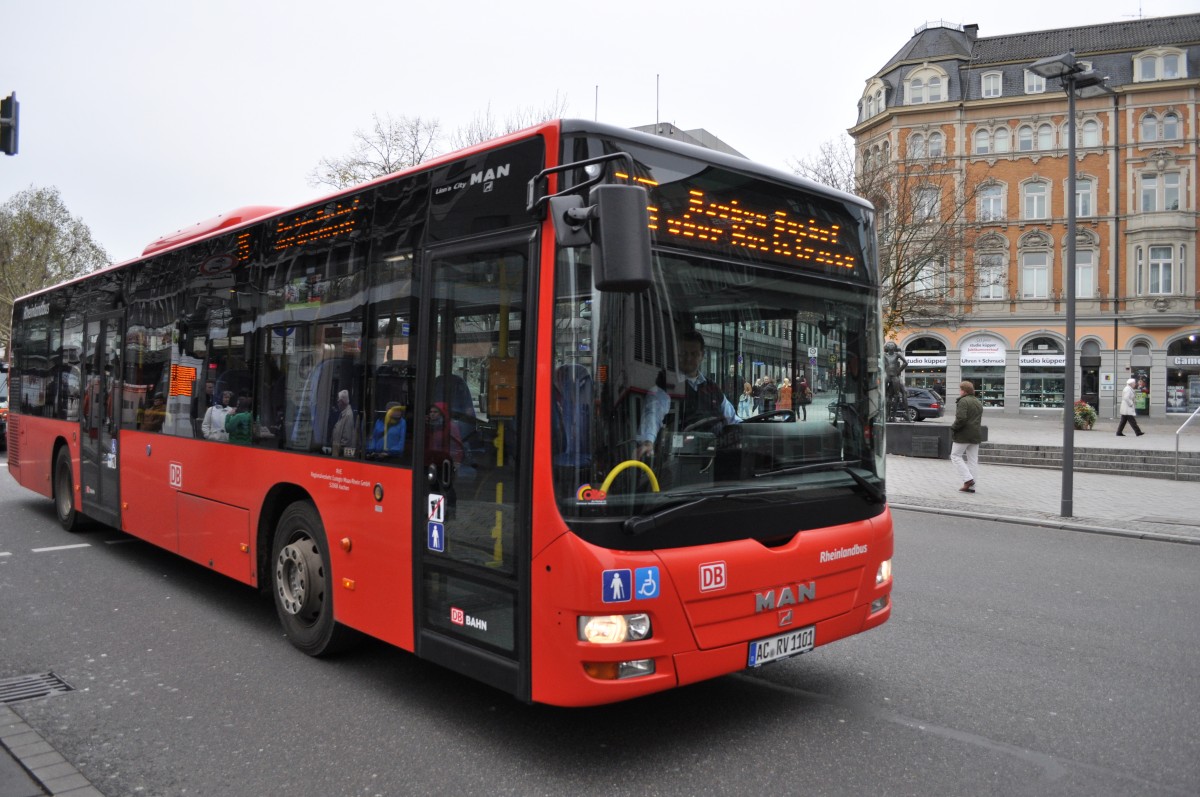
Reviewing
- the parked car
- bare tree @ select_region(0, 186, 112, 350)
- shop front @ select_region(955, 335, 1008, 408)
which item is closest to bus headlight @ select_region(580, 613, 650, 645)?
the parked car

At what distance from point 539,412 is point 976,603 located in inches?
199

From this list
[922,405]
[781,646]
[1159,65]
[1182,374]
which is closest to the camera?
[781,646]

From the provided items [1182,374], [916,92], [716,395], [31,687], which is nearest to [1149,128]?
[916,92]

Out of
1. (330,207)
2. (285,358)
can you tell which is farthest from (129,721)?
(330,207)

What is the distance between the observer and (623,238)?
3693 millimetres

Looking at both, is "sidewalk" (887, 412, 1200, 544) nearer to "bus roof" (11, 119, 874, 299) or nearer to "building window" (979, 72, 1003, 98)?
"bus roof" (11, 119, 874, 299)

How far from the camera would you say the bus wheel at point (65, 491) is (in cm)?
1017

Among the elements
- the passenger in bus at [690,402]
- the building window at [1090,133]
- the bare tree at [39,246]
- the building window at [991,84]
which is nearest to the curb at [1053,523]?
the passenger in bus at [690,402]

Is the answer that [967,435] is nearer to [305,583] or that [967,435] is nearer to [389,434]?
[305,583]

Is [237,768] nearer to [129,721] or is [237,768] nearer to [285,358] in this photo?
[129,721]

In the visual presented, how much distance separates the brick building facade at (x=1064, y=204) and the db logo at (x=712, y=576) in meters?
44.6

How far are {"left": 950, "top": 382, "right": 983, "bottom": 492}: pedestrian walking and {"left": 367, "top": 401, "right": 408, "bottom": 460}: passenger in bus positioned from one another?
12680 millimetres

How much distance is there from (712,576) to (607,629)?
534 mm

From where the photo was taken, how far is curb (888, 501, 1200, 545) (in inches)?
447
